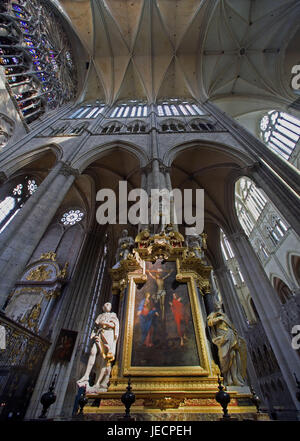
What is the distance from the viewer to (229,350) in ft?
10.6

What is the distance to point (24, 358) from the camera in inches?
245

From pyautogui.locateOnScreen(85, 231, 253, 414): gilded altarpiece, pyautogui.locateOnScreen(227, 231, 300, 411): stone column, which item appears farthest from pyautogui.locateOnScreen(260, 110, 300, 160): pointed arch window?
pyautogui.locateOnScreen(85, 231, 253, 414): gilded altarpiece

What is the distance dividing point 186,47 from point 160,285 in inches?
791

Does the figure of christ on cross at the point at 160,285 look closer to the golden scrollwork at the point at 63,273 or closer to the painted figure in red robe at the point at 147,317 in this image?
the painted figure in red robe at the point at 147,317

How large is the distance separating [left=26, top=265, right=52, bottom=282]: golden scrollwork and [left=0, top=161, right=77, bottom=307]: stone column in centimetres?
475

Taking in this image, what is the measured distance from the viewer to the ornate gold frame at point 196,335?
304cm

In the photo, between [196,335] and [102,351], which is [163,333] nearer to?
[196,335]

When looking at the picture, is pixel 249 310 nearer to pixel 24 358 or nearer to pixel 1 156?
pixel 24 358

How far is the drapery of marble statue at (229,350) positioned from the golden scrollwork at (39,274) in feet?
29.2

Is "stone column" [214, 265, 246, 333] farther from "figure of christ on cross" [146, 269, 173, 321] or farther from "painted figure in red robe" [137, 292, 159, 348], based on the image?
"painted figure in red robe" [137, 292, 159, 348]

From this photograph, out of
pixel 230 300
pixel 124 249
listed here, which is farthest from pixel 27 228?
pixel 230 300

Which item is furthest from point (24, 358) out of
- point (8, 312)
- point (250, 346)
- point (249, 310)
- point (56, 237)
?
point (249, 310)

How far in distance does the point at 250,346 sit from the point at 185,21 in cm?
2604

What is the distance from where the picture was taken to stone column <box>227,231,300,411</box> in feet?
20.0
